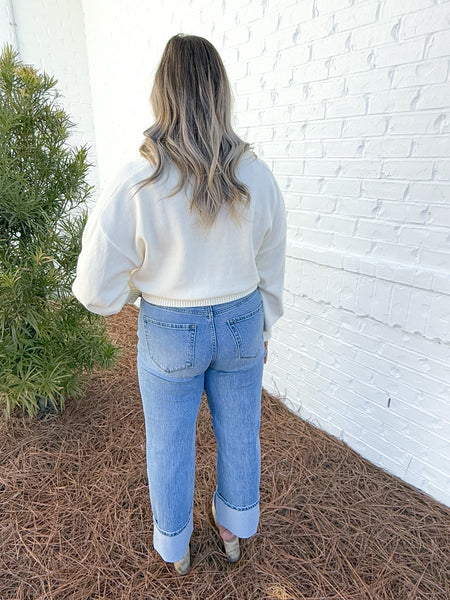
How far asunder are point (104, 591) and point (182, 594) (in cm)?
29

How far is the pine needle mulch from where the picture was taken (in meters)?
1.51

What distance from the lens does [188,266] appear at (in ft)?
3.73

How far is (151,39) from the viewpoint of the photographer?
125 inches

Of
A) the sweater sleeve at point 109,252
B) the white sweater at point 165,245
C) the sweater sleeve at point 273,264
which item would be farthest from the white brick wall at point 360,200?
the sweater sleeve at point 109,252

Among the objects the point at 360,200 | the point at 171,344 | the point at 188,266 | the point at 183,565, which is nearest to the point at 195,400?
the point at 171,344

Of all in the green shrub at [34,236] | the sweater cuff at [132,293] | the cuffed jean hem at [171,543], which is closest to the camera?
the sweater cuff at [132,293]

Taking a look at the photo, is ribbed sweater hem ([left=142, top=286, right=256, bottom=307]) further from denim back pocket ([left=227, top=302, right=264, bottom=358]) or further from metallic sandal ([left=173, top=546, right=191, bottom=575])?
metallic sandal ([left=173, top=546, right=191, bottom=575])

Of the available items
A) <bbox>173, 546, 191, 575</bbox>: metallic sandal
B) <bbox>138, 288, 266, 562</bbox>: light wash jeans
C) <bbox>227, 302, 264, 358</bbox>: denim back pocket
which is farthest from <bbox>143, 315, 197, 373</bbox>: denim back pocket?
<bbox>173, 546, 191, 575</bbox>: metallic sandal

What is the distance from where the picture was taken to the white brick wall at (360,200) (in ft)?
5.28

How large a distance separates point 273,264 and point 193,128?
0.55 metres

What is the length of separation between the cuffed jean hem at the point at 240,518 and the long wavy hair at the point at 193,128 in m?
1.07

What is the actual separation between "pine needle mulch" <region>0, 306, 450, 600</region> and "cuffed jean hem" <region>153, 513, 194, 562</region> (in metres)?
0.17

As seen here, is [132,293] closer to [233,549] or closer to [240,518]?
[240,518]

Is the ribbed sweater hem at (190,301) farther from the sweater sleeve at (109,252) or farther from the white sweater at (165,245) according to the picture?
the sweater sleeve at (109,252)
